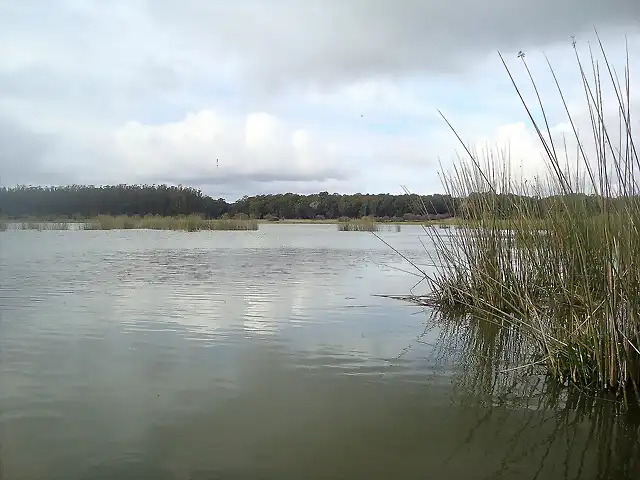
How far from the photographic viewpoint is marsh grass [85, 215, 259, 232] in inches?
1123

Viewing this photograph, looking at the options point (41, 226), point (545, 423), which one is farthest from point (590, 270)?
point (41, 226)

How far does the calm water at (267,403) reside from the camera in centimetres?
279

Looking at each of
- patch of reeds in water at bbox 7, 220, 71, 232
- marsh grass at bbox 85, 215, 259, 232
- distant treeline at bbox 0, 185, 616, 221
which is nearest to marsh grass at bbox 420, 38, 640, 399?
distant treeline at bbox 0, 185, 616, 221

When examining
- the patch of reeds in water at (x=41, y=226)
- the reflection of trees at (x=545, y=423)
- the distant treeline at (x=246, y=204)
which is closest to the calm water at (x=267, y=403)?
the reflection of trees at (x=545, y=423)

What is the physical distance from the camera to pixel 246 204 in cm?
4866

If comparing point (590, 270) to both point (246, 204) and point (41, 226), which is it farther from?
point (246, 204)

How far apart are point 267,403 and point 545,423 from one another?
1772 millimetres

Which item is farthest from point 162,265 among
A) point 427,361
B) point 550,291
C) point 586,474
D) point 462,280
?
point 586,474

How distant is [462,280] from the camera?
7141 mm

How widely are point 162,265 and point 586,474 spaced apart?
33.0ft

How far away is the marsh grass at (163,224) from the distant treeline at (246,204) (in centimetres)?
63

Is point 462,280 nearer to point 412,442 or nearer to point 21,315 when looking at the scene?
point 412,442

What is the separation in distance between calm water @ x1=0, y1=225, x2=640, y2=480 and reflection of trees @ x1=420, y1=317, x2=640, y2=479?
12 mm

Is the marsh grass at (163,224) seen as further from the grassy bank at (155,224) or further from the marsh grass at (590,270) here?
the marsh grass at (590,270)
